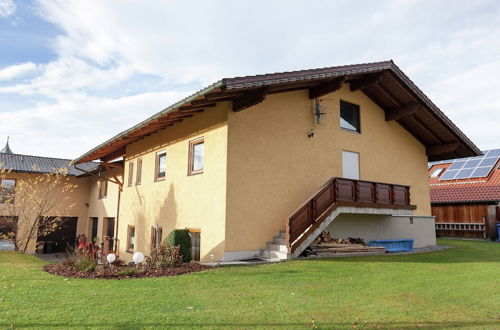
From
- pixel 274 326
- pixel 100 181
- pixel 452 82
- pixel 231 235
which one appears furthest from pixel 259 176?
pixel 100 181

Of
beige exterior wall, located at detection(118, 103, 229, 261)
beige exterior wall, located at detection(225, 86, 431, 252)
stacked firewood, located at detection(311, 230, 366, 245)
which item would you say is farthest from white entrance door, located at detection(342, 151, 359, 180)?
beige exterior wall, located at detection(118, 103, 229, 261)

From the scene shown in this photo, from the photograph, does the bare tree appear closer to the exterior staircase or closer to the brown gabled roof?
the brown gabled roof

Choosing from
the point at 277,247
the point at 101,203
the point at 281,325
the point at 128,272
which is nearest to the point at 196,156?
the point at 277,247

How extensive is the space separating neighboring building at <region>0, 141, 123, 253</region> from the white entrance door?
1313cm

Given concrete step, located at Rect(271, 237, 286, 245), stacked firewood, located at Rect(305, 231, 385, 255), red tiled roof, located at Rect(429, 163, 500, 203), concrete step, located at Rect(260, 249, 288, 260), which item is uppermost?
red tiled roof, located at Rect(429, 163, 500, 203)

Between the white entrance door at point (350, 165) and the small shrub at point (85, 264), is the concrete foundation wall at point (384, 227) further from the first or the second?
the small shrub at point (85, 264)

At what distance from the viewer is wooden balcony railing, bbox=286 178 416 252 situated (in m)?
11.7

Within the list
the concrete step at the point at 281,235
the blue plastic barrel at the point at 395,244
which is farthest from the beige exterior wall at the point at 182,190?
the blue plastic barrel at the point at 395,244

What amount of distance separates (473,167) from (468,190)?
11.2 feet

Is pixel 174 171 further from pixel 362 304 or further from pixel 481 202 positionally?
pixel 481 202

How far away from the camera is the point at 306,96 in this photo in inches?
575

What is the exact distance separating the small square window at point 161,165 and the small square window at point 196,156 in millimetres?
2280

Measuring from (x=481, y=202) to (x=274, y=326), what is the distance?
23.1 metres

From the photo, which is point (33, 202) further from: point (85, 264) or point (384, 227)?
point (384, 227)
